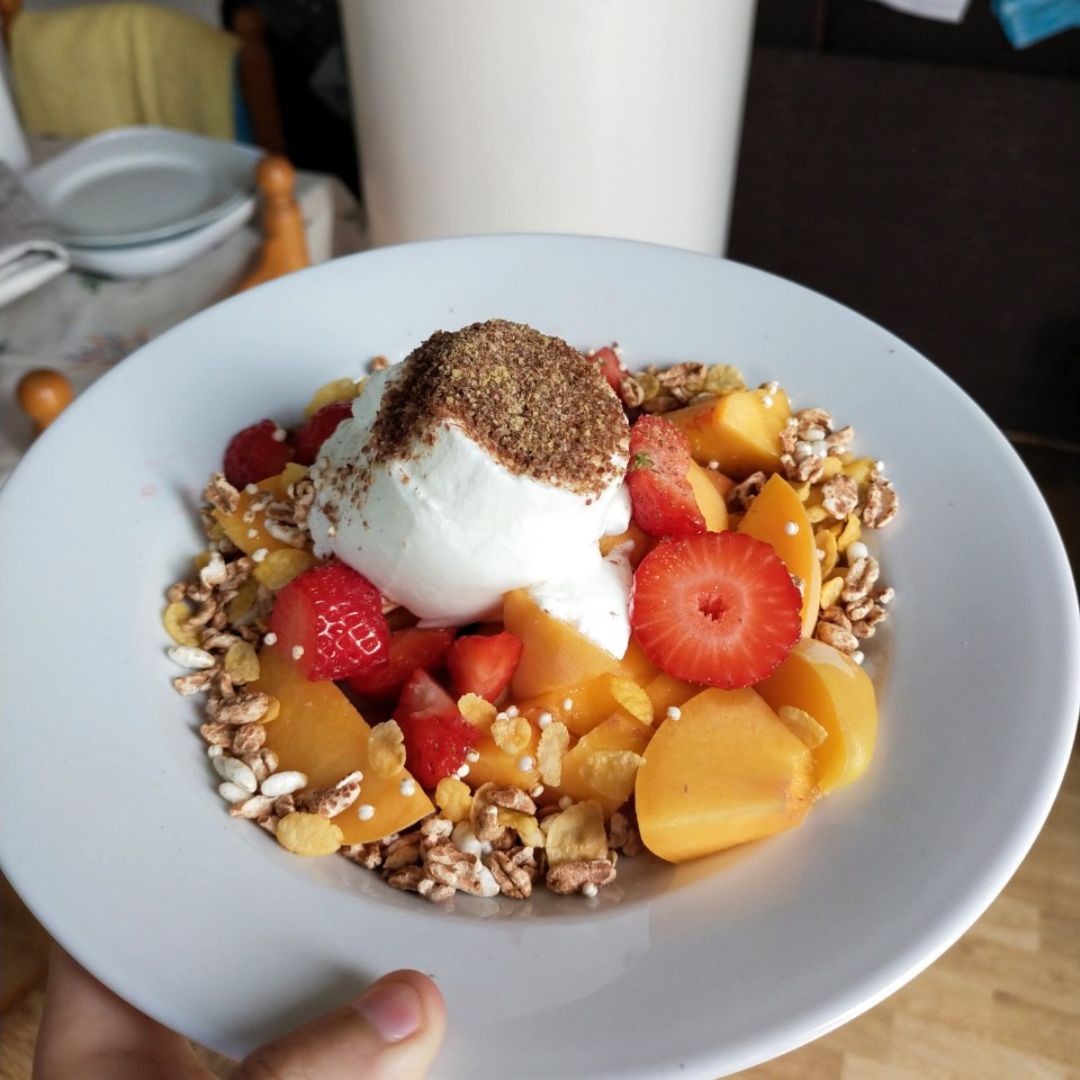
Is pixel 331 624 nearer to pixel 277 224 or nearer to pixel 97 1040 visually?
pixel 97 1040

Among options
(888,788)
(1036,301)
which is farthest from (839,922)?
(1036,301)

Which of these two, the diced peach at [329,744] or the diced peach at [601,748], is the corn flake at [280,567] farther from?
the diced peach at [601,748]

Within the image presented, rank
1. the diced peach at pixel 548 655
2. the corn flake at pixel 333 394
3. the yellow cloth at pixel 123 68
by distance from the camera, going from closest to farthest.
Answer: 1. the diced peach at pixel 548 655
2. the corn flake at pixel 333 394
3. the yellow cloth at pixel 123 68

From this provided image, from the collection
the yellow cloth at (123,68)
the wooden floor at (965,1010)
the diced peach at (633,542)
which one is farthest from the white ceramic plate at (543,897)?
the yellow cloth at (123,68)

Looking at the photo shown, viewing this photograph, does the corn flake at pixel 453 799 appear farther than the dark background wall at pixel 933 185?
No

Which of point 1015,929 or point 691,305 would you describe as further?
point 1015,929

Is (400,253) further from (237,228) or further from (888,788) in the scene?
(237,228)

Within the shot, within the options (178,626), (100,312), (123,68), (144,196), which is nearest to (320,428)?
(178,626)
